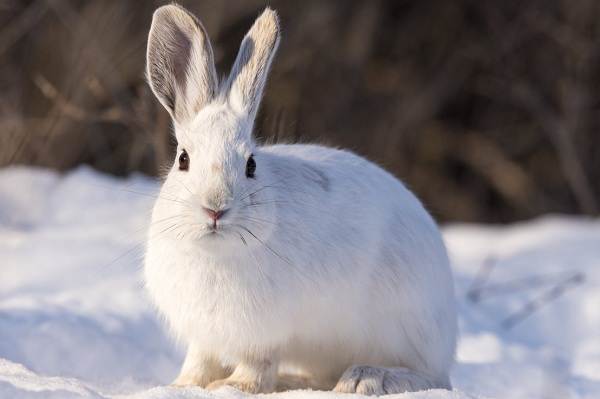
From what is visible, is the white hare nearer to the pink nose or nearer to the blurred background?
the pink nose

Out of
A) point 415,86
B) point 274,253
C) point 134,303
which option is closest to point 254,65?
point 274,253

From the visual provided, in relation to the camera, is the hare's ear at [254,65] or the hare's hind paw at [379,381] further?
the hare's ear at [254,65]

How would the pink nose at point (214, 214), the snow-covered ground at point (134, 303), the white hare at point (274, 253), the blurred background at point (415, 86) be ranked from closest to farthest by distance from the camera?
1. the pink nose at point (214, 214)
2. the white hare at point (274, 253)
3. the snow-covered ground at point (134, 303)
4. the blurred background at point (415, 86)

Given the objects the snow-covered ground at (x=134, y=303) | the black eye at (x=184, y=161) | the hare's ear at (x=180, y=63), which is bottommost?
the snow-covered ground at (x=134, y=303)

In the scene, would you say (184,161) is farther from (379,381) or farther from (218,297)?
Answer: (379,381)

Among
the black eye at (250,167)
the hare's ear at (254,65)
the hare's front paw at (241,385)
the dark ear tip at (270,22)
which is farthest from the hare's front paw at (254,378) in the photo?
the dark ear tip at (270,22)

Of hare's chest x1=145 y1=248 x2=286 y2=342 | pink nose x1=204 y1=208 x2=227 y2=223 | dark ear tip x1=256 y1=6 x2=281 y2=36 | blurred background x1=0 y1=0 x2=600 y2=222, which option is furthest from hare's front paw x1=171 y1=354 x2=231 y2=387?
blurred background x1=0 y1=0 x2=600 y2=222

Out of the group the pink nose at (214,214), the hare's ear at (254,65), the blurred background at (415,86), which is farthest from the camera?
the blurred background at (415,86)

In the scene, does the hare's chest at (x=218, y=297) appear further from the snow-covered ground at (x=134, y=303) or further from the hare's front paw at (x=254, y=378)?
the snow-covered ground at (x=134, y=303)
